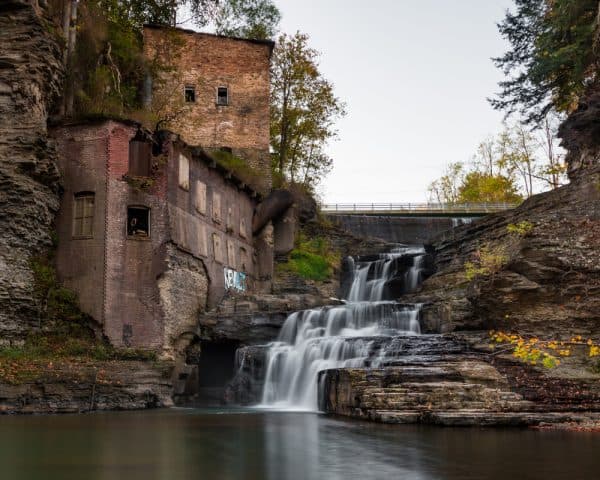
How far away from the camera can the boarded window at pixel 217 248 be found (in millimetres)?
31953

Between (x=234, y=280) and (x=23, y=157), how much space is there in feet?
39.1

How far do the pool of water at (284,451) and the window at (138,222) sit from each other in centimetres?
1082

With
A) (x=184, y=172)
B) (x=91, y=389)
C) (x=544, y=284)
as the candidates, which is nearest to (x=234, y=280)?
(x=184, y=172)

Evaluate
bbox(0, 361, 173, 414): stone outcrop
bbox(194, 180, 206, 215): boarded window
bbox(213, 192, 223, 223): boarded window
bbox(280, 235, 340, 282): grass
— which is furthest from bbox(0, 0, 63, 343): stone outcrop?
bbox(280, 235, 340, 282): grass

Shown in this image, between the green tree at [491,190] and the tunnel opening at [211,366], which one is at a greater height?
the green tree at [491,190]

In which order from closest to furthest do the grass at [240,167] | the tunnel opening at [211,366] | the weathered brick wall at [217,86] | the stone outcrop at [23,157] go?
the stone outcrop at [23,157] < the tunnel opening at [211,366] < the grass at [240,167] < the weathered brick wall at [217,86]

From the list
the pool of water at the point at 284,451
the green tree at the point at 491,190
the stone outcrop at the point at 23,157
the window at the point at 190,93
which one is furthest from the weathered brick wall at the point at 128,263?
the green tree at the point at 491,190

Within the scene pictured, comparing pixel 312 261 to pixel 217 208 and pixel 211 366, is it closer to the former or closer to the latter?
pixel 217 208

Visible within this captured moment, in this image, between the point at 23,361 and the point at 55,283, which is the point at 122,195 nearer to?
the point at 55,283

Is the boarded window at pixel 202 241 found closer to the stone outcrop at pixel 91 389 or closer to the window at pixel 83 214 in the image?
the window at pixel 83 214

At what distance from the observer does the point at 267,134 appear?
42.3 m

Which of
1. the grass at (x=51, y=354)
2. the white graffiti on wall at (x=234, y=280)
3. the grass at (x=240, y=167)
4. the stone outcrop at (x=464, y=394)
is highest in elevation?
the grass at (x=240, y=167)

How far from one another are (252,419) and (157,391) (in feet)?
19.1

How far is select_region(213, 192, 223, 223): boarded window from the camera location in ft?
107
